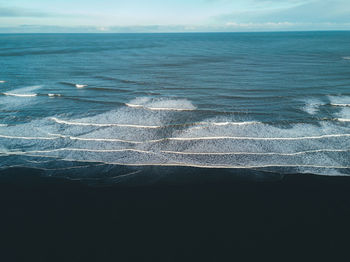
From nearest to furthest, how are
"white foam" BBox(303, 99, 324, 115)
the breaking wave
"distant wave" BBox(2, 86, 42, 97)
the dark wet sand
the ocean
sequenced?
1. the dark wet sand
2. the ocean
3. the breaking wave
4. "white foam" BBox(303, 99, 324, 115)
5. "distant wave" BBox(2, 86, 42, 97)

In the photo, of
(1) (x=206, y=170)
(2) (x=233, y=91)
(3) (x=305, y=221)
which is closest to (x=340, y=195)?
(3) (x=305, y=221)

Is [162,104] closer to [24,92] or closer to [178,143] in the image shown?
[178,143]

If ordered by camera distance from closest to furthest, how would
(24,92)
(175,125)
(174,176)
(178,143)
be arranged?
(174,176), (178,143), (175,125), (24,92)

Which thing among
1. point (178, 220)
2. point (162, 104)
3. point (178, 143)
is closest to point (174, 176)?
point (178, 220)

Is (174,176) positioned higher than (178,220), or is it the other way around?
(174,176)

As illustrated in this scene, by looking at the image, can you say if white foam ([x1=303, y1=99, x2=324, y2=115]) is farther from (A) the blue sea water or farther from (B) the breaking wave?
(B) the breaking wave

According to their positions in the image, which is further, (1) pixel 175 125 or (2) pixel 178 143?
(1) pixel 175 125

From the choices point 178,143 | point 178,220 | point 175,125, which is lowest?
point 178,220

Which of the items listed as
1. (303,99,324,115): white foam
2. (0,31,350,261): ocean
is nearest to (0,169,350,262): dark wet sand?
(0,31,350,261): ocean

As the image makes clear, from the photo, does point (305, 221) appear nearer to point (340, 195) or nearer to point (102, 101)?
point (340, 195)
